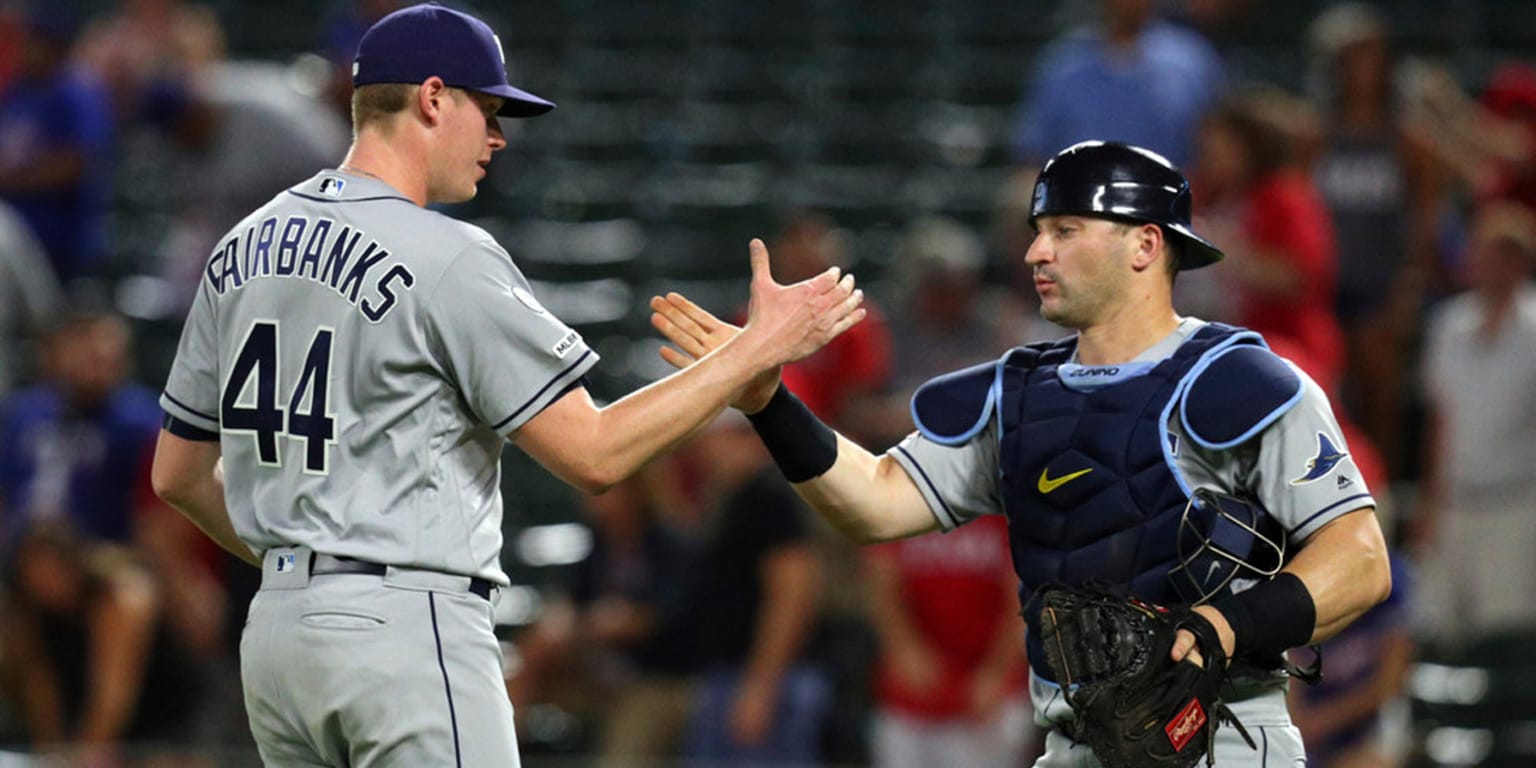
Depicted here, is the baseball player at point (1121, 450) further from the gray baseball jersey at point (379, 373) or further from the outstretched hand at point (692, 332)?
the gray baseball jersey at point (379, 373)

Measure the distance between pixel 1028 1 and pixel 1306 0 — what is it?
1586 millimetres

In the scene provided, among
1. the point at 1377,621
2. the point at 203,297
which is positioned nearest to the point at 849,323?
the point at 203,297

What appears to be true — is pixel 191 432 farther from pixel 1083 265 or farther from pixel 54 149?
pixel 54 149

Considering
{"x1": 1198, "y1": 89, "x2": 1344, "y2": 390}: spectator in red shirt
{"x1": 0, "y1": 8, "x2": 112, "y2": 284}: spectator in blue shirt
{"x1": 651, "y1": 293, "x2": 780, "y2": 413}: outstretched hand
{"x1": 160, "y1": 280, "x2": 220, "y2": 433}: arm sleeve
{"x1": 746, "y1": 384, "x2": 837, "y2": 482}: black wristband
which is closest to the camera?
{"x1": 160, "y1": 280, "x2": 220, "y2": 433}: arm sleeve

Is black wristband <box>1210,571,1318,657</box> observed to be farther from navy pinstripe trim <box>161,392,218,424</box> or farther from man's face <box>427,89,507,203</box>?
navy pinstripe trim <box>161,392,218,424</box>

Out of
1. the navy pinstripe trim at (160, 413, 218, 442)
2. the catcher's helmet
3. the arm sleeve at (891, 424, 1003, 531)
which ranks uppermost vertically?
the catcher's helmet

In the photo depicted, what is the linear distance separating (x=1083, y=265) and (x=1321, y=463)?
59cm

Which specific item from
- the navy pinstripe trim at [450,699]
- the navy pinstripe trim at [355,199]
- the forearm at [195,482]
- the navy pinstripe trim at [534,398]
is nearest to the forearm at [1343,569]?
the navy pinstripe trim at [534,398]

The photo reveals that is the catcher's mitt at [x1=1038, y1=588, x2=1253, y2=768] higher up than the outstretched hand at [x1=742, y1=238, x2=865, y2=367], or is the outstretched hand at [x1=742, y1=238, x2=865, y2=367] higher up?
the outstretched hand at [x1=742, y1=238, x2=865, y2=367]

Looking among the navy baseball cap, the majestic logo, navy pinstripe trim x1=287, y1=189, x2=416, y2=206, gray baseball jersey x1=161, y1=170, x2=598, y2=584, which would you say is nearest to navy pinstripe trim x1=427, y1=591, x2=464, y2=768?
gray baseball jersey x1=161, y1=170, x2=598, y2=584

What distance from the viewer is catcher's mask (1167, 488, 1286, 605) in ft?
12.6

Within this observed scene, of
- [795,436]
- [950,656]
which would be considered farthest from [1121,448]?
[950,656]

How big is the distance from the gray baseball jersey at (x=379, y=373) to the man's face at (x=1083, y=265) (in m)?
0.97

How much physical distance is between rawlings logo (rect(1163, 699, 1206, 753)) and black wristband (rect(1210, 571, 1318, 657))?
0.40 feet
